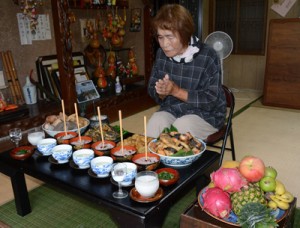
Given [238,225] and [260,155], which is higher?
[238,225]

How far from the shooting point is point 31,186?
85.7 inches

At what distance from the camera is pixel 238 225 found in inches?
43.3

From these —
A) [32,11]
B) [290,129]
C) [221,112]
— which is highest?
[32,11]

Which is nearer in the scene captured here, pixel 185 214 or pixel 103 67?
pixel 185 214

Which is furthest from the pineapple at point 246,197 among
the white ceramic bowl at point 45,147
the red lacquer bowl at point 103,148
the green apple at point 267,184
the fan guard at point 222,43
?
the fan guard at point 222,43

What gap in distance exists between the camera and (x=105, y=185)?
1.31m

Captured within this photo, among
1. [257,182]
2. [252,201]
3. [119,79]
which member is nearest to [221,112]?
[257,182]

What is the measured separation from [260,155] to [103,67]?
7.17 feet

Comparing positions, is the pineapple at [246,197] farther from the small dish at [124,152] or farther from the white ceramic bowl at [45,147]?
the white ceramic bowl at [45,147]

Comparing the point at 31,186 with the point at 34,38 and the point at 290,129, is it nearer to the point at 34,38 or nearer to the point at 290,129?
the point at 34,38

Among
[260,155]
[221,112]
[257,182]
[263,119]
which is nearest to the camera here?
[257,182]

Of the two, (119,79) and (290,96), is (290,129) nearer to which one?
(290,96)

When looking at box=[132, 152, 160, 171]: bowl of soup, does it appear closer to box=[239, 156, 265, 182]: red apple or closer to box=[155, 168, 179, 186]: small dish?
box=[155, 168, 179, 186]: small dish

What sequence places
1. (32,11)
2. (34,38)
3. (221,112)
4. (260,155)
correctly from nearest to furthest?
(221,112)
(260,155)
(32,11)
(34,38)
